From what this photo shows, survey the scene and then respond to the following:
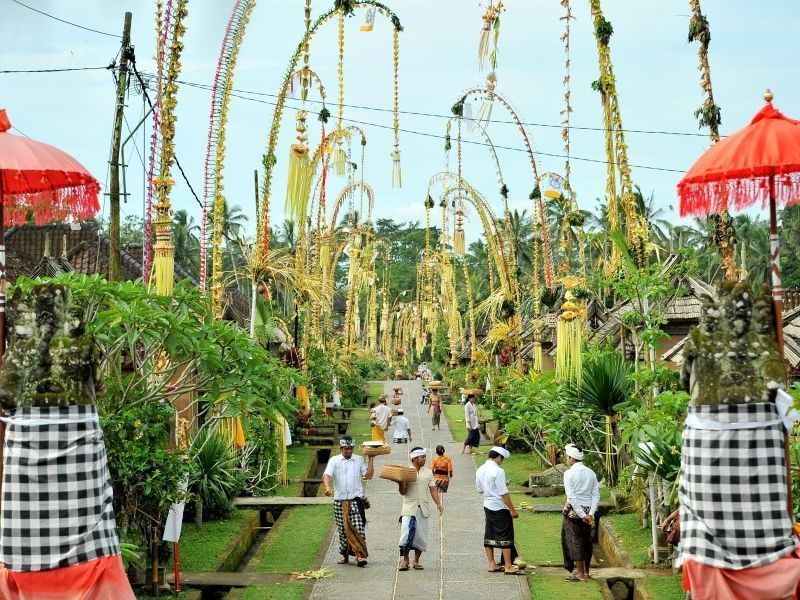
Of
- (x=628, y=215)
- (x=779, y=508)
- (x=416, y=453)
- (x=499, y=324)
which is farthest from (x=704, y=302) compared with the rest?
(x=499, y=324)

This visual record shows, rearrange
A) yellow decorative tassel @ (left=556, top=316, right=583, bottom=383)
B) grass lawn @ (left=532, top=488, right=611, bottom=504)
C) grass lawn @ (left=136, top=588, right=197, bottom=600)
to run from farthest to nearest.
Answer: grass lawn @ (left=532, top=488, right=611, bottom=504)
yellow decorative tassel @ (left=556, top=316, right=583, bottom=383)
grass lawn @ (left=136, top=588, right=197, bottom=600)

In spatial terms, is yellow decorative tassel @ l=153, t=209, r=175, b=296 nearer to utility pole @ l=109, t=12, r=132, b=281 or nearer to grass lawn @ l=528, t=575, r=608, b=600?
utility pole @ l=109, t=12, r=132, b=281

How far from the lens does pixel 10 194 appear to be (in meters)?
8.43

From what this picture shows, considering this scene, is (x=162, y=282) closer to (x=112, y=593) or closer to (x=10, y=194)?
(x=10, y=194)

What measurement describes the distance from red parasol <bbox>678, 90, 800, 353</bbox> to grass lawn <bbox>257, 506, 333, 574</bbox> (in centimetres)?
685

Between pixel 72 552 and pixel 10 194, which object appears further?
pixel 10 194

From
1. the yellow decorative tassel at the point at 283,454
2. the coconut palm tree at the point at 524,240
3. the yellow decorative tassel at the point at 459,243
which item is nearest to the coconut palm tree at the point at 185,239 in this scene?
the coconut palm tree at the point at 524,240

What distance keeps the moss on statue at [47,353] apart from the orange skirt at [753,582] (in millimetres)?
3990

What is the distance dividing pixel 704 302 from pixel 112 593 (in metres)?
4.14

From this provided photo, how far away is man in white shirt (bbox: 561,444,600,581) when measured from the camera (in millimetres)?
12031

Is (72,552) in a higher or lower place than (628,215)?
lower

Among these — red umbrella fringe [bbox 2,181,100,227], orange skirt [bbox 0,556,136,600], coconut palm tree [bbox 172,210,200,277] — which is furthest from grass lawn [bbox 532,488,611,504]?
coconut palm tree [bbox 172,210,200,277]

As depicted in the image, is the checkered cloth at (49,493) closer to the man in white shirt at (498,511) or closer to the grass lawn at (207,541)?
the grass lawn at (207,541)

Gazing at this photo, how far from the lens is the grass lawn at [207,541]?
12.8m
